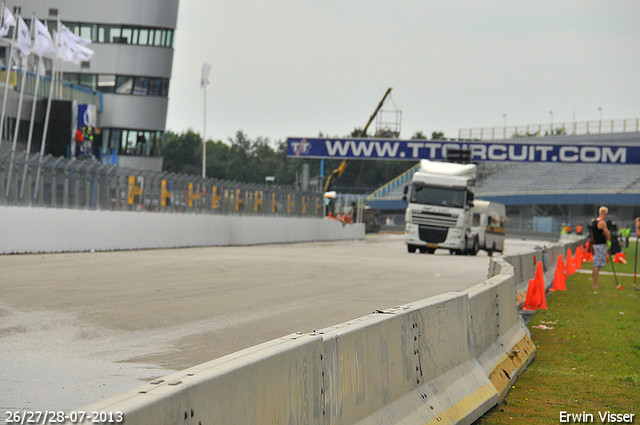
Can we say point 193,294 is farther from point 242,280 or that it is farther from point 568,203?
point 568,203

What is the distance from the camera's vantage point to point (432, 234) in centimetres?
3453

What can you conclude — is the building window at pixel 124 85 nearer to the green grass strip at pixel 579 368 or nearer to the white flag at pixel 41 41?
the white flag at pixel 41 41

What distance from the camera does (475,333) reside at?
7293 millimetres

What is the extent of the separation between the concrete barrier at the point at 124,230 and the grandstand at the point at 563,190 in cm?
4200

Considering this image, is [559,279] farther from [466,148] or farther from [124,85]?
[124,85]

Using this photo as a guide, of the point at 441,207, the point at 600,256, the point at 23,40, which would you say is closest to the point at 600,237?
the point at 600,256

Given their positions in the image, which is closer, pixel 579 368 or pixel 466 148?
pixel 579 368

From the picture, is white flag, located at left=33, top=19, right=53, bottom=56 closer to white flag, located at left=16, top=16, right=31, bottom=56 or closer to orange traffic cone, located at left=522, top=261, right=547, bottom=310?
white flag, located at left=16, top=16, right=31, bottom=56

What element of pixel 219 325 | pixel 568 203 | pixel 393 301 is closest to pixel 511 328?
pixel 219 325

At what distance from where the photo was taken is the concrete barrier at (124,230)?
74.3ft

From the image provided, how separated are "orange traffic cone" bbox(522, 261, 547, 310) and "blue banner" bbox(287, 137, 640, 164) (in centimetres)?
4100

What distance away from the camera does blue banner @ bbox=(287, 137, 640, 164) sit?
56156 millimetres

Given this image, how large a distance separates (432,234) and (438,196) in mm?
1583

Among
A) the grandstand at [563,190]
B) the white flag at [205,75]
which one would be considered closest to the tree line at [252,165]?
the grandstand at [563,190]
